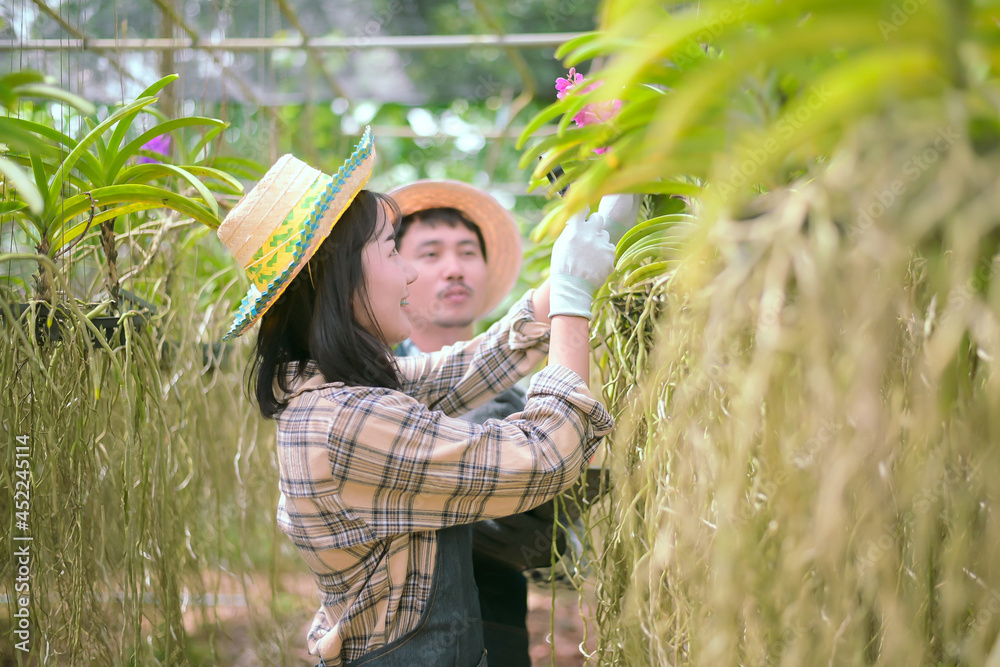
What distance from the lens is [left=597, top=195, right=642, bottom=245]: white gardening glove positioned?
41.5 inches

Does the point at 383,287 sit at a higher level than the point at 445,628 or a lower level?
higher

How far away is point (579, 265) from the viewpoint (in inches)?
40.0

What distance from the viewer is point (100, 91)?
10.6ft

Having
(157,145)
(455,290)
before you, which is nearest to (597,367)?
(455,290)

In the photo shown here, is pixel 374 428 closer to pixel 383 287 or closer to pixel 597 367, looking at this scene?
pixel 383 287

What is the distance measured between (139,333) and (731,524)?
96cm

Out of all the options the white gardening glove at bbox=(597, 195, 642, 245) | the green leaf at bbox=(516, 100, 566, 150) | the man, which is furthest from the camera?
the man

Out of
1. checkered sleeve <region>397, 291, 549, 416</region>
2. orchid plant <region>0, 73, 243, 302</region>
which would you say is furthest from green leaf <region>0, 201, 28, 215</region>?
checkered sleeve <region>397, 291, 549, 416</region>

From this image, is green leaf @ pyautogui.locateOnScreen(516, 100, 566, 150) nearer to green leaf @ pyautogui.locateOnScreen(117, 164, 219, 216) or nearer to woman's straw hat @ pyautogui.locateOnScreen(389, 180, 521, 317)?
green leaf @ pyautogui.locateOnScreen(117, 164, 219, 216)

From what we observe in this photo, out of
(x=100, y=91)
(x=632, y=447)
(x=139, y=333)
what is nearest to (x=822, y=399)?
(x=632, y=447)

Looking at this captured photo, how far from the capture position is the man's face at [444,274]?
5.64 ft

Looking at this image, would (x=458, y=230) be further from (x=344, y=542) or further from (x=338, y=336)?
(x=344, y=542)

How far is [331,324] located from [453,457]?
28 cm

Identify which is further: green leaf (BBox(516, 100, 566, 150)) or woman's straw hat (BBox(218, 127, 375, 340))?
woman's straw hat (BBox(218, 127, 375, 340))
